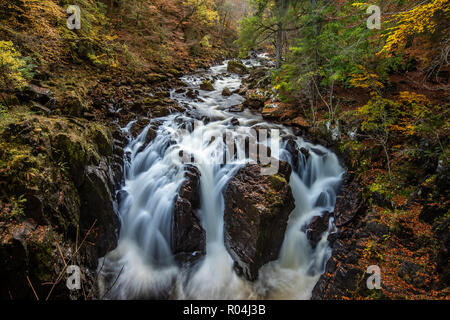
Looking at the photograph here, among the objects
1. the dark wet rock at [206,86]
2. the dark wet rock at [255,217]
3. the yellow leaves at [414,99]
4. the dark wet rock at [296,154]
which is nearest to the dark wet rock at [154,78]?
the dark wet rock at [206,86]

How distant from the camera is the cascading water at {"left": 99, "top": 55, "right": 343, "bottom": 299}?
188 inches

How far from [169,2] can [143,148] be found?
2105 centimetres

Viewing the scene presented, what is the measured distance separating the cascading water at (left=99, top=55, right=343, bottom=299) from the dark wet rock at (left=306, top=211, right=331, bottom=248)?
115 mm

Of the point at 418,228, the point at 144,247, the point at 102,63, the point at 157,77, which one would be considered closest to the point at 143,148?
the point at 144,247

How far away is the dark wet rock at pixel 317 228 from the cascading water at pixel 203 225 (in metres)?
0.11

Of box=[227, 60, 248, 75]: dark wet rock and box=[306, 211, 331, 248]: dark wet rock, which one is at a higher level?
box=[227, 60, 248, 75]: dark wet rock

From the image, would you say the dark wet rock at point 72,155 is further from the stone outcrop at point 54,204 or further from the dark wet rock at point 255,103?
the dark wet rock at point 255,103

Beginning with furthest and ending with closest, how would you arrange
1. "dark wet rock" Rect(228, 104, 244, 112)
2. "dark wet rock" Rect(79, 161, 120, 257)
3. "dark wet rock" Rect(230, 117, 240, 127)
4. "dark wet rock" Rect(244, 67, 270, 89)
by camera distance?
"dark wet rock" Rect(244, 67, 270, 89)
"dark wet rock" Rect(228, 104, 244, 112)
"dark wet rock" Rect(230, 117, 240, 127)
"dark wet rock" Rect(79, 161, 120, 257)

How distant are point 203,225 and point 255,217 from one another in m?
1.77

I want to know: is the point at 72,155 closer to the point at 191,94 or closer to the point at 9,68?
the point at 9,68

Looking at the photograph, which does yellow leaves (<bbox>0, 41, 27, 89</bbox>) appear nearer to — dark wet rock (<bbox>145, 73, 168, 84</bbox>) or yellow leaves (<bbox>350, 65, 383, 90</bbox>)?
dark wet rock (<bbox>145, 73, 168, 84</bbox>)

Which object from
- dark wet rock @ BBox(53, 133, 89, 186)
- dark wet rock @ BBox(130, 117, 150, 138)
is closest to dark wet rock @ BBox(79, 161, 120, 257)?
dark wet rock @ BBox(53, 133, 89, 186)

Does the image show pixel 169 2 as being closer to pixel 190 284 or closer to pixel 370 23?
pixel 370 23

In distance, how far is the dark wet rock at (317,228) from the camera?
17.9ft
